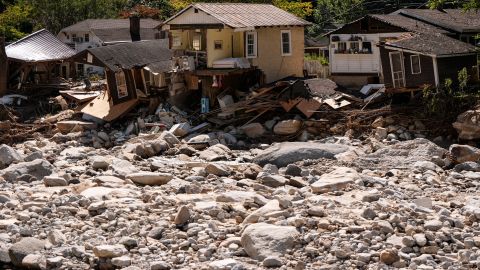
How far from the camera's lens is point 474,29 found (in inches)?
1535

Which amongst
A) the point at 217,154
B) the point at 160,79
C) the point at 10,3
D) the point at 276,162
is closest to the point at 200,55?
the point at 160,79

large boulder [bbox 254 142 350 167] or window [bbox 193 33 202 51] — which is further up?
window [bbox 193 33 202 51]

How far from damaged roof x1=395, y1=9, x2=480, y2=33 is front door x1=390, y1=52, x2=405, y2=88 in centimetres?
629

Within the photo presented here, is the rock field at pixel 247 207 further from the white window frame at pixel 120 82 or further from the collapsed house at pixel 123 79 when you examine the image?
the white window frame at pixel 120 82

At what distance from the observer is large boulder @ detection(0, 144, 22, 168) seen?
3020 centimetres

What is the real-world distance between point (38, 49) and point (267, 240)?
108 feet

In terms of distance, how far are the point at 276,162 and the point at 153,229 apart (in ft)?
31.5

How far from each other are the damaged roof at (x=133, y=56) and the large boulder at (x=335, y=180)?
52.3 ft

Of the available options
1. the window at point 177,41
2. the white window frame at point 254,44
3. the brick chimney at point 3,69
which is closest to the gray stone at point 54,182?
the white window frame at point 254,44

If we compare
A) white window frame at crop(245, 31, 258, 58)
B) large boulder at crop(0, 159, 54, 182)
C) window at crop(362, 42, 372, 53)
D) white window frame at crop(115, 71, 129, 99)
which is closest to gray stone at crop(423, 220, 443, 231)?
large boulder at crop(0, 159, 54, 182)

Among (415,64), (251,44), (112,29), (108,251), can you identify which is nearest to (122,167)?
(108,251)

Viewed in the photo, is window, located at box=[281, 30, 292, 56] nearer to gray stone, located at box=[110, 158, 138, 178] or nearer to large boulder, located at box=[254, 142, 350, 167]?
large boulder, located at box=[254, 142, 350, 167]

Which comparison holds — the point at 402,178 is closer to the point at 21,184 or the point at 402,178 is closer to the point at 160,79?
the point at 21,184

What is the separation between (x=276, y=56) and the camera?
1559 inches
